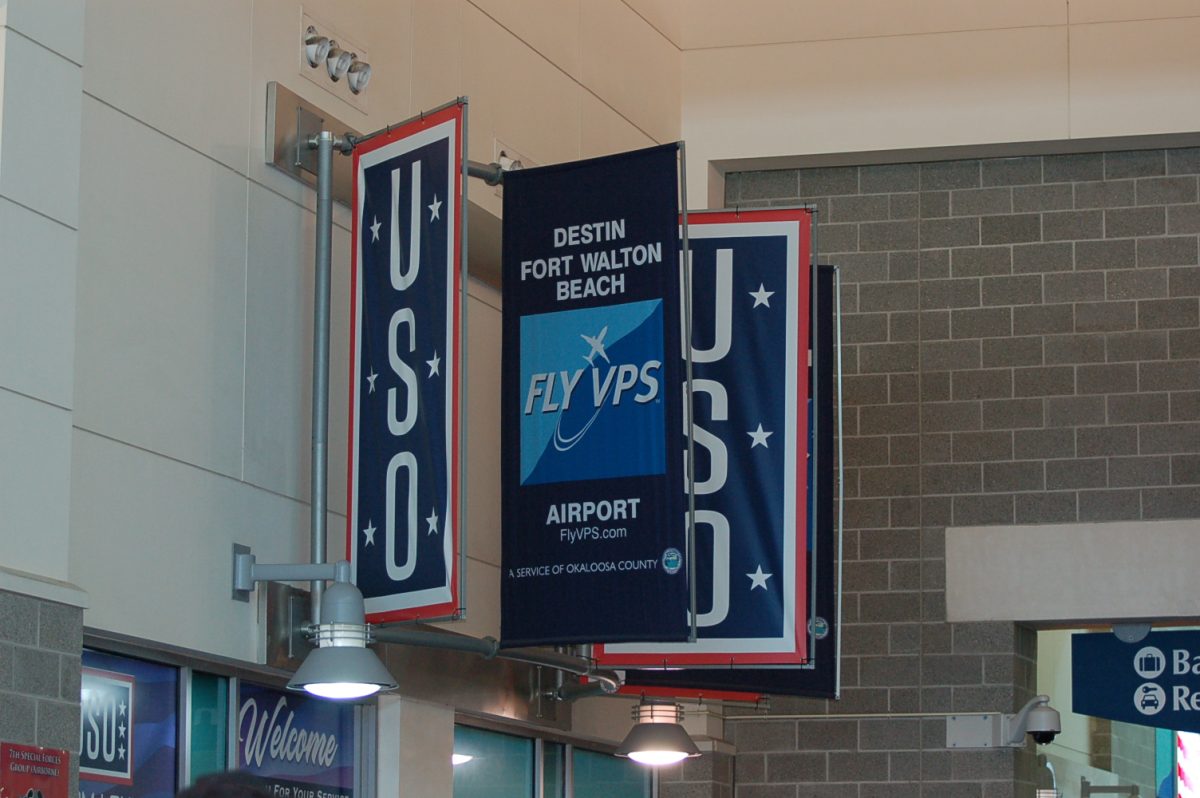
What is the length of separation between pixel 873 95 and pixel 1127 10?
173 cm

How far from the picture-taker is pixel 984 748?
1234cm

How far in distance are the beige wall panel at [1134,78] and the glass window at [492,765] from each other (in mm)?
5435

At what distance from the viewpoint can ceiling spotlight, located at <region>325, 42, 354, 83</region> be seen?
922cm

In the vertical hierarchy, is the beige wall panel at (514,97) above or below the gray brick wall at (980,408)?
above

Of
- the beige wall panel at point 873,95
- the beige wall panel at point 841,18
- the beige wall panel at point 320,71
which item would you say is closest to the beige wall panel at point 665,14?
the beige wall panel at point 841,18

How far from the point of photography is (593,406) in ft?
27.4

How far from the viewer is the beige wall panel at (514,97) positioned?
1070cm

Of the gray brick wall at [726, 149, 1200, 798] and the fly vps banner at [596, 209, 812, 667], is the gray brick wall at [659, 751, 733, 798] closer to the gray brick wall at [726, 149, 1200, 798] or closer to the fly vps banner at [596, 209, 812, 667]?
the gray brick wall at [726, 149, 1200, 798]

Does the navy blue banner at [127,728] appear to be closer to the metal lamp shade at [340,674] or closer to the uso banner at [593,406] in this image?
the metal lamp shade at [340,674]

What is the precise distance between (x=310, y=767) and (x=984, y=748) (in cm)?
513

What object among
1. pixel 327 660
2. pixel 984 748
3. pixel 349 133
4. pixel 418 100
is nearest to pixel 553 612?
pixel 327 660

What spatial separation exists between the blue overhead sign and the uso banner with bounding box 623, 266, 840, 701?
314 cm

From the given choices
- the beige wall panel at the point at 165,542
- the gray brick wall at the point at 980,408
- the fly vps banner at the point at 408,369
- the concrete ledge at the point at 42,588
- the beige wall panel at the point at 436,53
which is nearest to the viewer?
the concrete ledge at the point at 42,588

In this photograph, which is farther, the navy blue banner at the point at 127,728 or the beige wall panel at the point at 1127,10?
the beige wall panel at the point at 1127,10
